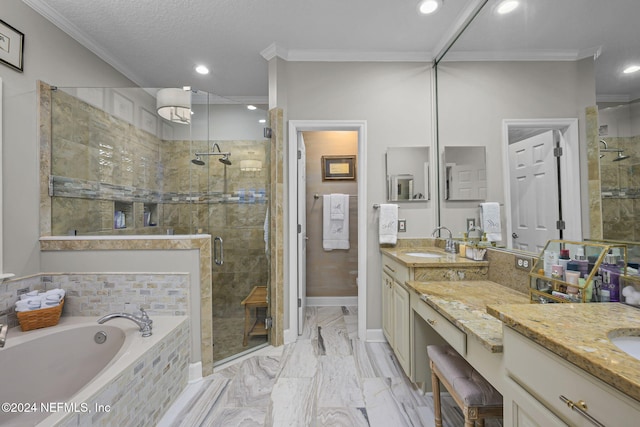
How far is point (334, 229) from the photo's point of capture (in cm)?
339

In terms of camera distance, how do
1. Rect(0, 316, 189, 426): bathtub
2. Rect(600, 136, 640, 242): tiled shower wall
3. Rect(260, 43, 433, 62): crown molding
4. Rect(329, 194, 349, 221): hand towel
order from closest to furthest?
Rect(600, 136, 640, 242): tiled shower wall → Rect(0, 316, 189, 426): bathtub → Rect(260, 43, 433, 62): crown molding → Rect(329, 194, 349, 221): hand towel

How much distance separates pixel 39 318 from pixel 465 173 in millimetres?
3156

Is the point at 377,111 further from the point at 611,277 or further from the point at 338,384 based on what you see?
the point at 338,384

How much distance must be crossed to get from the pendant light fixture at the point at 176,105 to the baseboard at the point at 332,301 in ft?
8.30

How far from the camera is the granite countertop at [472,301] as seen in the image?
94 cm

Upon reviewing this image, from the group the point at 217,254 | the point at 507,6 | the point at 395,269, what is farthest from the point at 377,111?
the point at 217,254

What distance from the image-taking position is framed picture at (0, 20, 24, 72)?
5.21 ft

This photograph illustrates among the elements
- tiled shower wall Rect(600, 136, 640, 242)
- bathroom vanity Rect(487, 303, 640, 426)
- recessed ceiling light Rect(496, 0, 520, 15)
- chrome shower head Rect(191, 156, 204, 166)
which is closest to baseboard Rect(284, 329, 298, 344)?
chrome shower head Rect(191, 156, 204, 166)

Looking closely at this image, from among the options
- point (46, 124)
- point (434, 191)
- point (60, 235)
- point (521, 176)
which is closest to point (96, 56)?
point (46, 124)

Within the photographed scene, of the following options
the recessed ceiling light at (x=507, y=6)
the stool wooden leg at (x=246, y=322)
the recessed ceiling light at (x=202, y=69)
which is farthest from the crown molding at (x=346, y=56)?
the stool wooden leg at (x=246, y=322)

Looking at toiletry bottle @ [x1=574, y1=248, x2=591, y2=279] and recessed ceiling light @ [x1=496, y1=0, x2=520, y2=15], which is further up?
recessed ceiling light @ [x1=496, y1=0, x2=520, y2=15]

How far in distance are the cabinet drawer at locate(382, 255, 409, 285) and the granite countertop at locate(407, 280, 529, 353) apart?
12 centimetres

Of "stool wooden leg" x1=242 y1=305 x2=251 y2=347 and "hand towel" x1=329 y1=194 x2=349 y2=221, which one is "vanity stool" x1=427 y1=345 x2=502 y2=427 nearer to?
"stool wooden leg" x1=242 y1=305 x2=251 y2=347

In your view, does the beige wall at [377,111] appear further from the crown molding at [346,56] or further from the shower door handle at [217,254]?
the shower door handle at [217,254]
